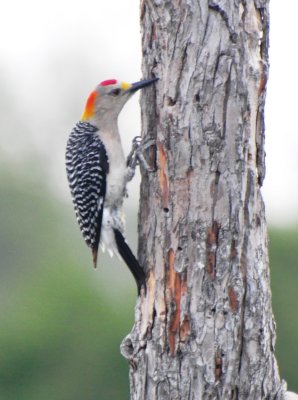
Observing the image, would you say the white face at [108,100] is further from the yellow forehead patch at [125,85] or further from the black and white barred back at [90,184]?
the black and white barred back at [90,184]

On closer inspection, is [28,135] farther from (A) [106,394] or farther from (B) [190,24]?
(B) [190,24]

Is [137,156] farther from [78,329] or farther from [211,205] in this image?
[78,329]

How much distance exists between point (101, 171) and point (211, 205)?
139 centimetres

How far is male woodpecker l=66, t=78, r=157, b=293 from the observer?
336 inches

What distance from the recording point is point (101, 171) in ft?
28.3

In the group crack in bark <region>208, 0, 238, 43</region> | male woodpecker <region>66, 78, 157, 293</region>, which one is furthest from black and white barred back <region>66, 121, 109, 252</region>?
crack in bark <region>208, 0, 238, 43</region>

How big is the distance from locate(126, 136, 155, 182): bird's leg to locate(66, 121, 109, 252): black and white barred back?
0.23 metres

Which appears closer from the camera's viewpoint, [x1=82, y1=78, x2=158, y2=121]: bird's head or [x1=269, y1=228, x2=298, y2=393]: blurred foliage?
[x1=82, y1=78, x2=158, y2=121]: bird's head

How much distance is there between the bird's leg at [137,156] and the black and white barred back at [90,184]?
226mm

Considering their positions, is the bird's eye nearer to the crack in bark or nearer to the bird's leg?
the bird's leg

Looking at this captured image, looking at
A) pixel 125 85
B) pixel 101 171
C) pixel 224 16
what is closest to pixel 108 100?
pixel 125 85

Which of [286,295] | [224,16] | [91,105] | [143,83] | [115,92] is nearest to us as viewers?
[224,16]

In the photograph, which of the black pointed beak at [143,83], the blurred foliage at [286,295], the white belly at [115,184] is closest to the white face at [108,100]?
the white belly at [115,184]

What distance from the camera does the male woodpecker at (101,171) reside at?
28.0 ft
